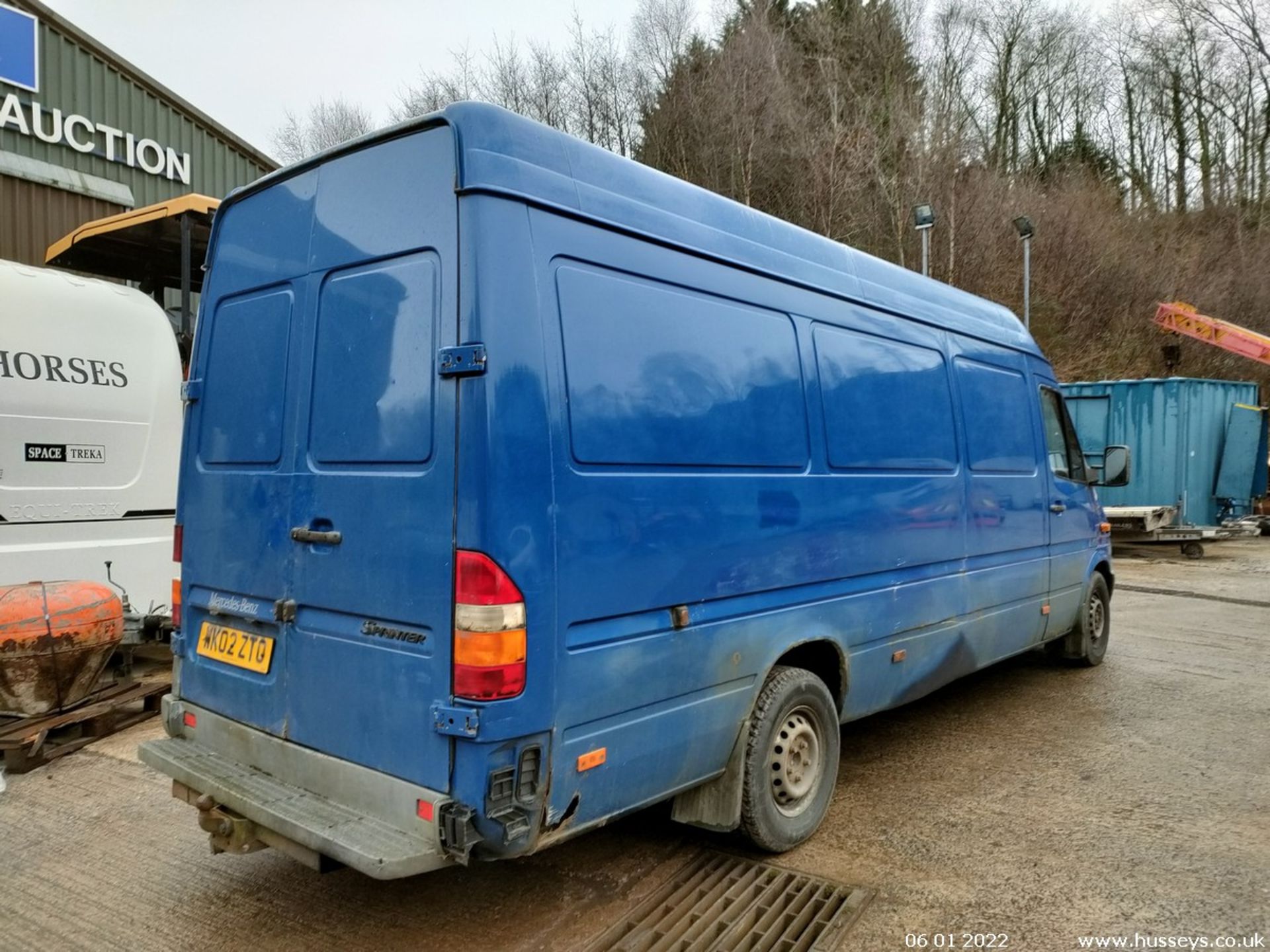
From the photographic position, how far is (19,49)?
1094 cm

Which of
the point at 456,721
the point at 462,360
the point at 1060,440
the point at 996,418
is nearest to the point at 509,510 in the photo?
the point at 462,360

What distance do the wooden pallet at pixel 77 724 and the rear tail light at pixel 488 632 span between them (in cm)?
362

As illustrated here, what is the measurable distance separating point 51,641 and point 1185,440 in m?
17.3

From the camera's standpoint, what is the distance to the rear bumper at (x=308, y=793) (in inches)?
100

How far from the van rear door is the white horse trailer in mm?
2854

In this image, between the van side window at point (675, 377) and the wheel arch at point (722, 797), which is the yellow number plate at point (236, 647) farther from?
the wheel arch at point (722, 797)

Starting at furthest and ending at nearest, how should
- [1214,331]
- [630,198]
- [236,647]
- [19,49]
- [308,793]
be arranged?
[1214,331] → [19,49] → [236,647] → [630,198] → [308,793]

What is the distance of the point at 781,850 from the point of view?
3.64 metres

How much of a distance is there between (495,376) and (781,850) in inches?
94.6

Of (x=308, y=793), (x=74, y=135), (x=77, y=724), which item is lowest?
(x=77, y=724)

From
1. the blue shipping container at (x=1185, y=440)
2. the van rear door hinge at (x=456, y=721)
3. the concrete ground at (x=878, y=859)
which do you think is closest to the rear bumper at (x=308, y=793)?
the van rear door hinge at (x=456, y=721)

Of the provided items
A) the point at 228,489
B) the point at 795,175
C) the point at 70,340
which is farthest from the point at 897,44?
the point at 228,489

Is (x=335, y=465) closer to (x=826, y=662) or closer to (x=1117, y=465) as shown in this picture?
(x=826, y=662)

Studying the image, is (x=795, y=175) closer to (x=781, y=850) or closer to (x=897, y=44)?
(x=897, y=44)
